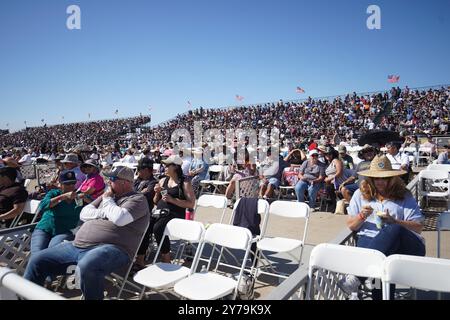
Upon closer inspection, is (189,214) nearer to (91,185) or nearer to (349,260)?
(91,185)

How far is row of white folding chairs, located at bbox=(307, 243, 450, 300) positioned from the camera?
2.06 metres

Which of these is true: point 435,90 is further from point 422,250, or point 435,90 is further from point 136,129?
point 136,129

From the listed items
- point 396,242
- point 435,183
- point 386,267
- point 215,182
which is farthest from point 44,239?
point 435,183

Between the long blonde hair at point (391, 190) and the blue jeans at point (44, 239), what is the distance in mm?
3464

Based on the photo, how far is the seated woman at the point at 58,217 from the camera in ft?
13.2

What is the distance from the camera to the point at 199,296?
9.00 feet

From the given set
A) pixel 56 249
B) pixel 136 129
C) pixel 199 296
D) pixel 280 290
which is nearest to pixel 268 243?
pixel 199 296

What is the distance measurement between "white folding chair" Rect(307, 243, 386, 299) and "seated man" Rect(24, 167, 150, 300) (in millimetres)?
1967

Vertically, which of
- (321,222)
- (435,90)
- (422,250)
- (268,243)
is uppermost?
(435,90)

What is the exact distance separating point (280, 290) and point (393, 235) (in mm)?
1471

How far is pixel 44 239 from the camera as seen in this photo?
402 centimetres

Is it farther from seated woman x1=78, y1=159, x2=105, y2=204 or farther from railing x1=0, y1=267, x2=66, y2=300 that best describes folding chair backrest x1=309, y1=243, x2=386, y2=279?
seated woman x1=78, y1=159, x2=105, y2=204

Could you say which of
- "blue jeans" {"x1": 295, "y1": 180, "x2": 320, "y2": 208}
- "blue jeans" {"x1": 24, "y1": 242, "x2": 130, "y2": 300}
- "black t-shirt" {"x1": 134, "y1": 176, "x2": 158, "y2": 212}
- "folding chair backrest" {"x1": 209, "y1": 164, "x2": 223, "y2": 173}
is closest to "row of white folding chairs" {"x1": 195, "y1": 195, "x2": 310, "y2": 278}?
"black t-shirt" {"x1": 134, "y1": 176, "x2": 158, "y2": 212}
